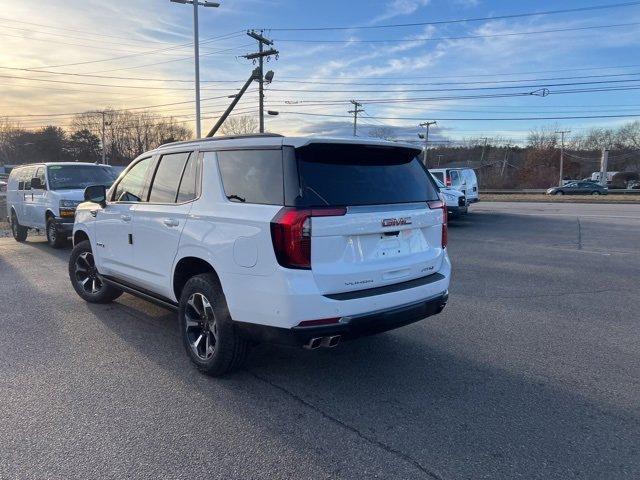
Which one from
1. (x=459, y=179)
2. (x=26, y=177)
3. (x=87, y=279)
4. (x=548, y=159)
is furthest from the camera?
(x=548, y=159)

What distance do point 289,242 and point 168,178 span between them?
1.94 meters

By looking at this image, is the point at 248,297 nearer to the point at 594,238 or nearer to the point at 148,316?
the point at 148,316

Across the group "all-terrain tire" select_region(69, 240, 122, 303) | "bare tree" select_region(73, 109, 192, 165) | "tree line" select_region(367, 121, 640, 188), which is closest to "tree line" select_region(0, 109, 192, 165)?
"bare tree" select_region(73, 109, 192, 165)

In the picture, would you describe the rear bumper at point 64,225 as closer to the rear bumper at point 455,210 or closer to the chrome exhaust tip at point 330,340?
the chrome exhaust tip at point 330,340

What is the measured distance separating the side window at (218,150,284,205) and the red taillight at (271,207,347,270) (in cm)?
16

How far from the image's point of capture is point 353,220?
3426 mm

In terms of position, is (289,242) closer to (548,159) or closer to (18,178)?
(18,178)

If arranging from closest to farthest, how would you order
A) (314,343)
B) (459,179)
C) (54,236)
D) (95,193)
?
(314,343) < (95,193) < (54,236) < (459,179)

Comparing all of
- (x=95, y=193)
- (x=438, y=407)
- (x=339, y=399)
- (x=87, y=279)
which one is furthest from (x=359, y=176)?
(x=87, y=279)

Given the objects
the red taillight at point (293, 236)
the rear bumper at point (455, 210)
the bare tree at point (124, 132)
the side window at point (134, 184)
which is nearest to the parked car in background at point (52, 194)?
the side window at point (134, 184)

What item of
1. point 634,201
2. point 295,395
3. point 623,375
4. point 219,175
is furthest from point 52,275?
point 634,201

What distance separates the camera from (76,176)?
1141cm

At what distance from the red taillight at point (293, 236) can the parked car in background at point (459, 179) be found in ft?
54.8

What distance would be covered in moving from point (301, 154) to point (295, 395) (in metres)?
1.82
